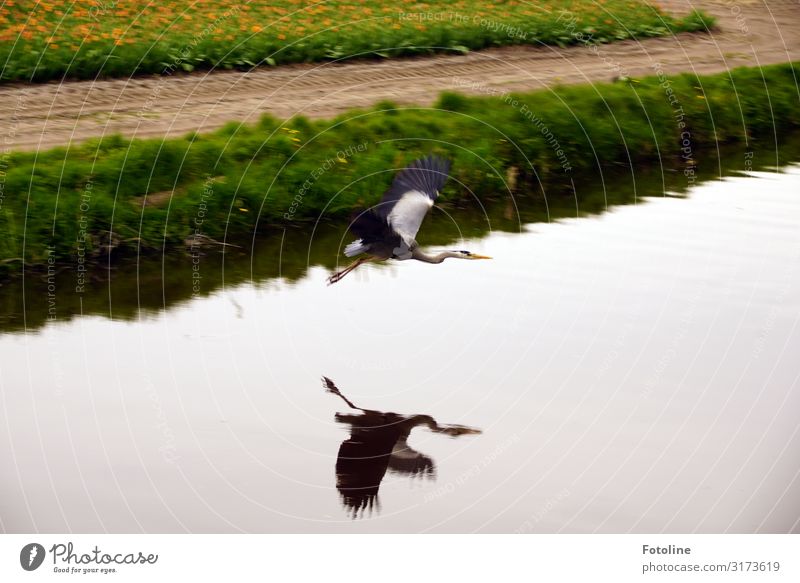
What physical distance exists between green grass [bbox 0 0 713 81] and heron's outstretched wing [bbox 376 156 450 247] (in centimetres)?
831

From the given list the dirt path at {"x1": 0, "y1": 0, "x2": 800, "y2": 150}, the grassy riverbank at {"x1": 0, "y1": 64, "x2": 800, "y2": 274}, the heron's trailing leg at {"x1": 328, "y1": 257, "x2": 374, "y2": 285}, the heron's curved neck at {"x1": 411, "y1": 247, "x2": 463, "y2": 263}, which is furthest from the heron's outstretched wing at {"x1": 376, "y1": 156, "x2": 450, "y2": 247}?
the dirt path at {"x1": 0, "y1": 0, "x2": 800, "y2": 150}

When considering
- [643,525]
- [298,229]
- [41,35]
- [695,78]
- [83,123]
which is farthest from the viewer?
[695,78]

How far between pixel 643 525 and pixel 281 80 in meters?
11.9

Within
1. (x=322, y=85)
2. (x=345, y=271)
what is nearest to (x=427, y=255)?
(x=345, y=271)

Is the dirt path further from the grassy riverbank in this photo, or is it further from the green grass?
the grassy riverbank

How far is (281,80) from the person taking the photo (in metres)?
20.5

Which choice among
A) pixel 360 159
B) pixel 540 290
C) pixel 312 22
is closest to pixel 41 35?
pixel 312 22

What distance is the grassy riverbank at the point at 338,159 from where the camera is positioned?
14766 millimetres

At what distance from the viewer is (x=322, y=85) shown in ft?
67.4

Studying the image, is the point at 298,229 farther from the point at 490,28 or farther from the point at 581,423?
the point at 490,28

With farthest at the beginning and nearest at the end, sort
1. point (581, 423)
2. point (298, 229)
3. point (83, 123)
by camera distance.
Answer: point (83, 123) < point (298, 229) < point (581, 423)

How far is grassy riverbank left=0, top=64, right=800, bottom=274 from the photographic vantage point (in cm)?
1477

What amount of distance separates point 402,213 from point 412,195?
0.23 metres

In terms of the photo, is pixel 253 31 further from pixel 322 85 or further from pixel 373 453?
pixel 373 453
